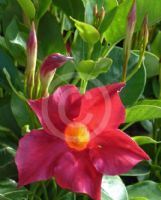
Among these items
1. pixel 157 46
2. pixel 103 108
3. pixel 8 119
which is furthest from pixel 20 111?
pixel 157 46

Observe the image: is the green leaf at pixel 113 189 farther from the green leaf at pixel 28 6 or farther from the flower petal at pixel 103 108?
the green leaf at pixel 28 6

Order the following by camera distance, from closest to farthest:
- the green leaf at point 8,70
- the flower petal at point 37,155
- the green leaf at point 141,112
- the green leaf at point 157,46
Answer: the flower petal at point 37,155
the green leaf at point 141,112
the green leaf at point 8,70
the green leaf at point 157,46

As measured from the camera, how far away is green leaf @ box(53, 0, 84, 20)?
0.90 metres

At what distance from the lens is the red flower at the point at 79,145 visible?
0.69 m

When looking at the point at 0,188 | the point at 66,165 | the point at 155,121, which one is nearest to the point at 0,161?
the point at 0,188

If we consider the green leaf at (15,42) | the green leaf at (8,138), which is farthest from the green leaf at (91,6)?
the green leaf at (8,138)

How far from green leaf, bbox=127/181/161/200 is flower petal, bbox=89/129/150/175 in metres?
0.22

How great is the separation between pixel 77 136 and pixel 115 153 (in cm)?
6

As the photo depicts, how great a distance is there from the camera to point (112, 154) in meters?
0.70

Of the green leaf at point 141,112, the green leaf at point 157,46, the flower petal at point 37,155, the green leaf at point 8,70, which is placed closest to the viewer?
the flower petal at point 37,155

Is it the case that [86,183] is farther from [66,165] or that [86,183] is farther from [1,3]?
[1,3]

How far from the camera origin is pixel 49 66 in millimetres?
703

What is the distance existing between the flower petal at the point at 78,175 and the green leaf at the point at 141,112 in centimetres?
12

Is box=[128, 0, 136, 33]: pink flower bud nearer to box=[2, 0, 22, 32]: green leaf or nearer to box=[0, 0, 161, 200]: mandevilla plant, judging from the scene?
box=[0, 0, 161, 200]: mandevilla plant
